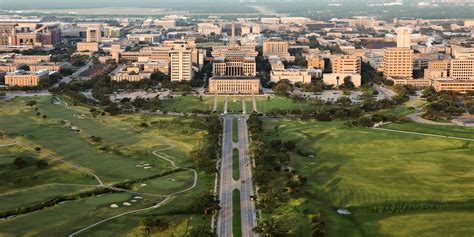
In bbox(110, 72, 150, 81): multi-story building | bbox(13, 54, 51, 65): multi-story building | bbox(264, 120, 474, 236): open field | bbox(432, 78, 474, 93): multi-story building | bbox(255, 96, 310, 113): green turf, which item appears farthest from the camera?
bbox(13, 54, 51, 65): multi-story building

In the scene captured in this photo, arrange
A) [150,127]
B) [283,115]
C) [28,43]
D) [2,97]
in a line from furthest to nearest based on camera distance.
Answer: [28,43] < [2,97] < [283,115] < [150,127]

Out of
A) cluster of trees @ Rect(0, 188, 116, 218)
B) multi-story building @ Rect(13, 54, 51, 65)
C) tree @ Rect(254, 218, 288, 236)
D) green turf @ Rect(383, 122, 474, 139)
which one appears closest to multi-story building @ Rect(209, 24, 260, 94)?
green turf @ Rect(383, 122, 474, 139)

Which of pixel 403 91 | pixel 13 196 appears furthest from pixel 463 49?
pixel 13 196

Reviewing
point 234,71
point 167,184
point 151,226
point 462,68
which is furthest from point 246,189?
point 462,68

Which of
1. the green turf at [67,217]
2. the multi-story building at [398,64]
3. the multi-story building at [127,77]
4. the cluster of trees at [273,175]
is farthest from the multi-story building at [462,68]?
the green turf at [67,217]

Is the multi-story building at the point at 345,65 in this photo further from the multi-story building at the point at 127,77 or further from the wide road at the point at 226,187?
the wide road at the point at 226,187

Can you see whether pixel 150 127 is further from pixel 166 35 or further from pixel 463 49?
pixel 166 35

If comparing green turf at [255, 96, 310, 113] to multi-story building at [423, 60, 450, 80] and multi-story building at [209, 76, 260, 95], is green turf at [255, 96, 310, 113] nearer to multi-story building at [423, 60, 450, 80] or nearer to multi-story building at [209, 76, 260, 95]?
multi-story building at [209, 76, 260, 95]
